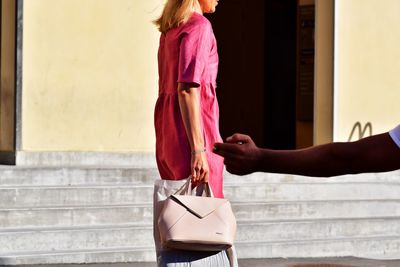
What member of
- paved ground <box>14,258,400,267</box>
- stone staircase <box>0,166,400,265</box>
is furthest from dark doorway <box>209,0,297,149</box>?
paved ground <box>14,258,400,267</box>

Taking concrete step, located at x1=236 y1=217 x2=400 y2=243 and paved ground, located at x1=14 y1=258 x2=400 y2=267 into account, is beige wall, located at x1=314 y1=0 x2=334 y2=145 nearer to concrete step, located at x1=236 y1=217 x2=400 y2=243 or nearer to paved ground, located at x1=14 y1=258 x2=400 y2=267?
concrete step, located at x1=236 y1=217 x2=400 y2=243

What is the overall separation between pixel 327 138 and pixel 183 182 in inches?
251

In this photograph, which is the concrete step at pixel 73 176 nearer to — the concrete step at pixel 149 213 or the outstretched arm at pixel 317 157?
the concrete step at pixel 149 213

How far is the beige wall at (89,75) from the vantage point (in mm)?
10008

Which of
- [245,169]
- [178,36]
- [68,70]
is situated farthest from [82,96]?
[245,169]

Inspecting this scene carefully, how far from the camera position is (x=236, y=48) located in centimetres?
1477

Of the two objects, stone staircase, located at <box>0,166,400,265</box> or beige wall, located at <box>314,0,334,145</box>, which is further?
beige wall, located at <box>314,0,334,145</box>

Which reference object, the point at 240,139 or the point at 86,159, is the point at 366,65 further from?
the point at 240,139

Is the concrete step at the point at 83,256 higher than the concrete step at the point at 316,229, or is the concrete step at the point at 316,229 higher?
the concrete step at the point at 316,229

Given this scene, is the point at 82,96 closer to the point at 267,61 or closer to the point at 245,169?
the point at 267,61

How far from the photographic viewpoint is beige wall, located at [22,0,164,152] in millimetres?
10008

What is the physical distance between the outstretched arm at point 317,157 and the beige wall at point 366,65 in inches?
323

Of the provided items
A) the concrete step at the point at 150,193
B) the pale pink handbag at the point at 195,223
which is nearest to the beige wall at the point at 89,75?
the concrete step at the point at 150,193

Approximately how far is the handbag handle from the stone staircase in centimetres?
322
